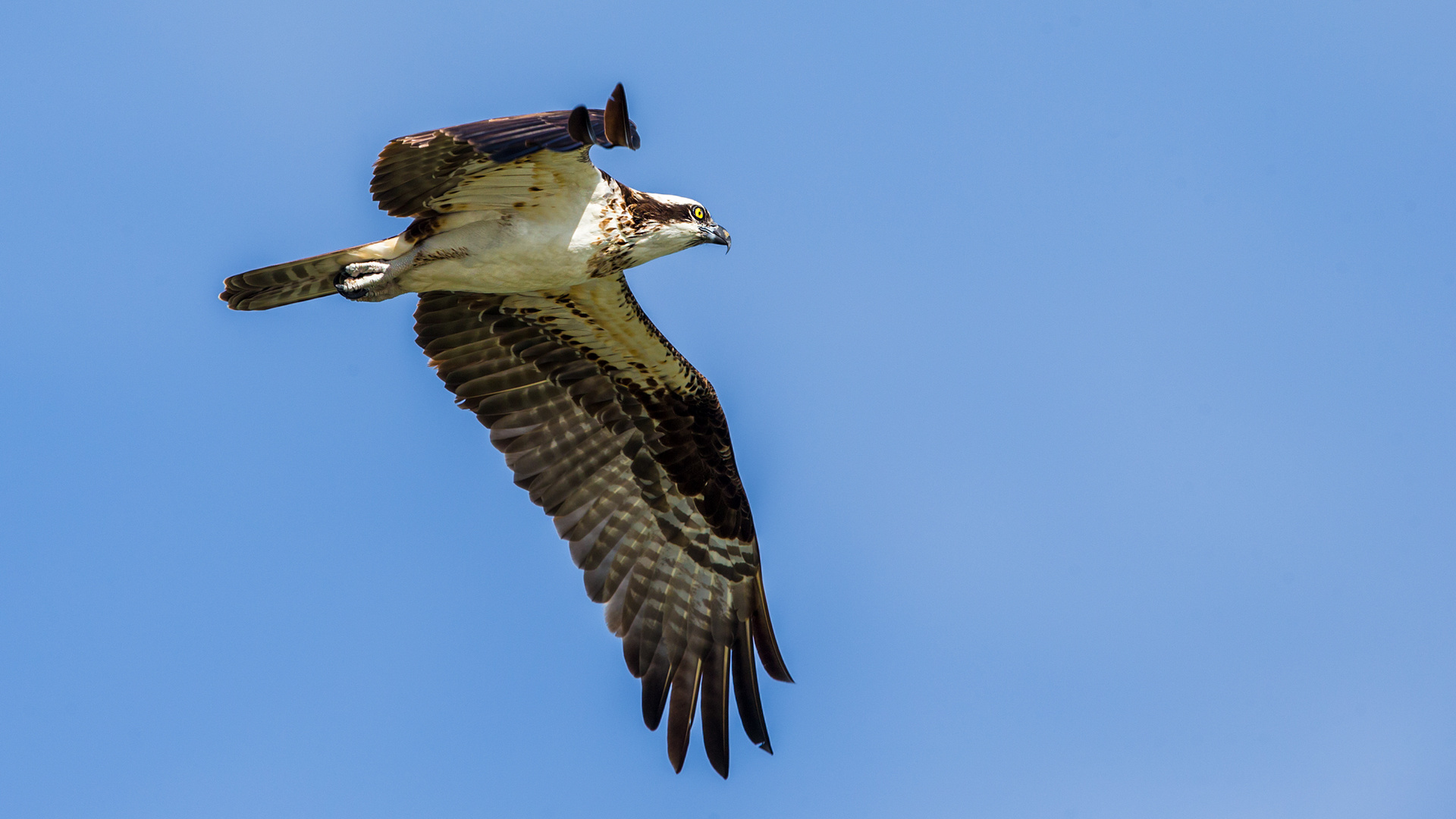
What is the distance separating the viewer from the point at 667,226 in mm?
10688

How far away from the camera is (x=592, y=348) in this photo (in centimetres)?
1245

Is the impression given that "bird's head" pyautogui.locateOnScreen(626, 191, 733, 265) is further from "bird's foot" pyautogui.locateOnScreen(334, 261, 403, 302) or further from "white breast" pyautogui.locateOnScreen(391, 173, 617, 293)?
"bird's foot" pyautogui.locateOnScreen(334, 261, 403, 302)

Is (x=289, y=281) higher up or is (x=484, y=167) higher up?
(x=484, y=167)

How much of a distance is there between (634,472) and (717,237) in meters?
3.00

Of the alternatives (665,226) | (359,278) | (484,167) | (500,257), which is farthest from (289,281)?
(665,226)

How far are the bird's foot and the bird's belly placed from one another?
0.14 meters

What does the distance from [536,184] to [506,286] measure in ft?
3.72

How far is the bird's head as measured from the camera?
10633mm

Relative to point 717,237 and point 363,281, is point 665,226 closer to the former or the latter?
point 717,237

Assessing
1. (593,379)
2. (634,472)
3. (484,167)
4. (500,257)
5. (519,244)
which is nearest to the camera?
(484,167)

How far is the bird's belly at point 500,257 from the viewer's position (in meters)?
10.5

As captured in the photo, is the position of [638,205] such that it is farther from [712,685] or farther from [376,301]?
[712,685]

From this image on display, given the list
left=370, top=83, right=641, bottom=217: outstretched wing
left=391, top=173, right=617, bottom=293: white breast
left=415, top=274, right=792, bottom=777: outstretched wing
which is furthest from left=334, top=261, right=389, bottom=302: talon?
left=415, top=274, right=792, bottom=777: outstretched wing

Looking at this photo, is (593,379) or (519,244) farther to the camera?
(593,379)
